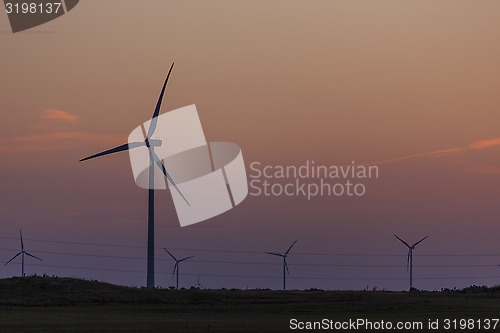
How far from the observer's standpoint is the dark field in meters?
78.2

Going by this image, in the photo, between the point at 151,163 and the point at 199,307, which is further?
the point at 151,163

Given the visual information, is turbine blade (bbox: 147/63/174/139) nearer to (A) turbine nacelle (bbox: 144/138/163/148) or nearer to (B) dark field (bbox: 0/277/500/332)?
(A) turbine nacelle (bbox: 144/138/163/148)

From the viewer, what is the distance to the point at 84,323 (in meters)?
79.1

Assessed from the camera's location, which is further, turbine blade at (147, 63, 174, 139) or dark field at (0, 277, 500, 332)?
turbine blade at (147, 63, 174, 139)

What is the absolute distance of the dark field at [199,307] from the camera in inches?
3078

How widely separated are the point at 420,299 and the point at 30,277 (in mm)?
36513

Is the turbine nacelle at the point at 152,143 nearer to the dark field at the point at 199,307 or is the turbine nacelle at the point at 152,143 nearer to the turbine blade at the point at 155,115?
the turbine blade at the point at 155,115

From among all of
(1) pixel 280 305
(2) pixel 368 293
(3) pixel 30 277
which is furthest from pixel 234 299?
(3) pixel 30 277

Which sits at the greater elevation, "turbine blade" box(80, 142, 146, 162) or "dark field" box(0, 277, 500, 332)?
"turbine blade" box(80, 142, 146, 162)

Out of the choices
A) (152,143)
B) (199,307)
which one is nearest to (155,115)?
(152,143)

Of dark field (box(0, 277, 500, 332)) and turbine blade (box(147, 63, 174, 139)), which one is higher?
turbine blade (box(147, 63, 174, 139))

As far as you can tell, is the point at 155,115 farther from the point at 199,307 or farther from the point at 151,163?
the point at 199,307

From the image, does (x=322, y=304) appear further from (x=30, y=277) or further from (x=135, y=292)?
(x=30, y=277)

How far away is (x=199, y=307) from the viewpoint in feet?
324
